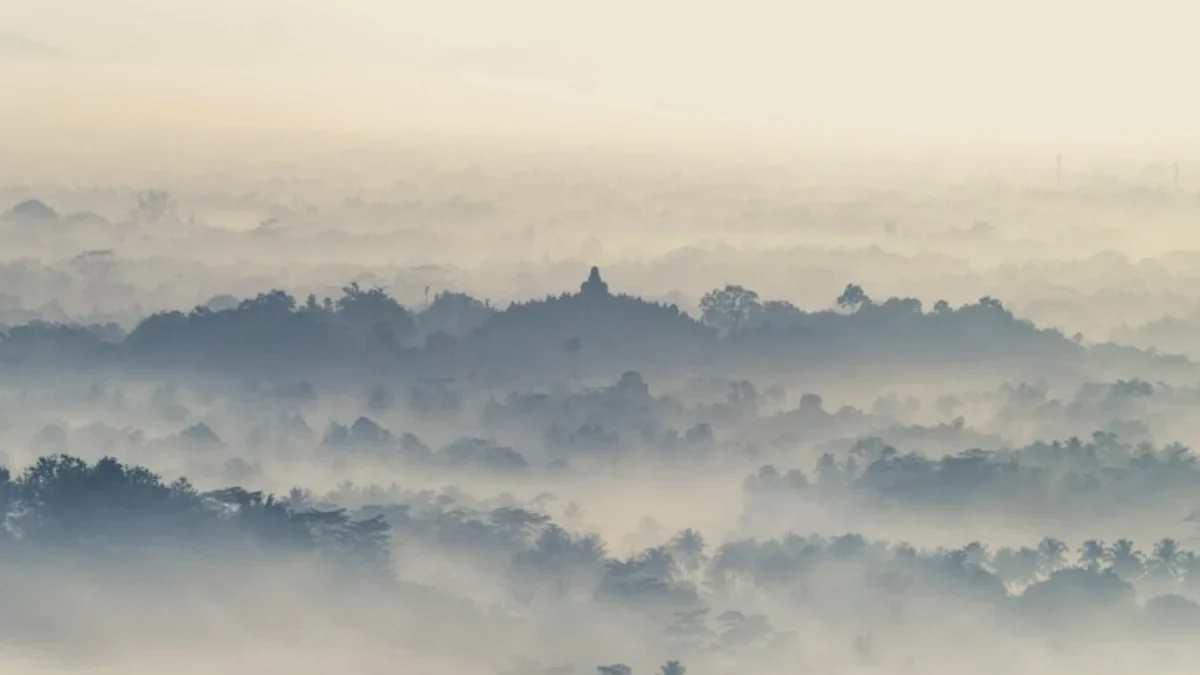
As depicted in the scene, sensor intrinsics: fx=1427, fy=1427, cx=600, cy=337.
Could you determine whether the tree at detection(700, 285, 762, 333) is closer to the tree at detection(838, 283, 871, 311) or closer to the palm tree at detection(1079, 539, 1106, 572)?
the tree at detection(838, 283, 871, 311)

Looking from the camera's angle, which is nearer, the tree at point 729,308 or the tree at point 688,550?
the tree at point 688,550

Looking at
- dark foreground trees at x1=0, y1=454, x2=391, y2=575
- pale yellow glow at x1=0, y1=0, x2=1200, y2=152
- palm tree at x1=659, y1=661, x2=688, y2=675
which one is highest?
pale yellow glow at x1=0, y1=0, x2=1200, y2=152

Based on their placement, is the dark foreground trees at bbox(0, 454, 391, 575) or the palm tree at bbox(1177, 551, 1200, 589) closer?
the dark foreground trees at bbox(0, 454, 391, 575)

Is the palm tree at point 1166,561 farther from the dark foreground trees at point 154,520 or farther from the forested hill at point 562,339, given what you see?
the dark foreground trees at point 154,520

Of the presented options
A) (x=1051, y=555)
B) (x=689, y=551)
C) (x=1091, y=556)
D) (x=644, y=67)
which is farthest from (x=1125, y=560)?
(x=644, y=67)

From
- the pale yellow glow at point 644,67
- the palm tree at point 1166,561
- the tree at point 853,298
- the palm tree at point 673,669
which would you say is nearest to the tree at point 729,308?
the tree at point 853,298

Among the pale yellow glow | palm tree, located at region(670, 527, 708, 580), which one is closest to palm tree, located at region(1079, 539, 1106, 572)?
palm tree, located at region(670, 527, 708, 580)
